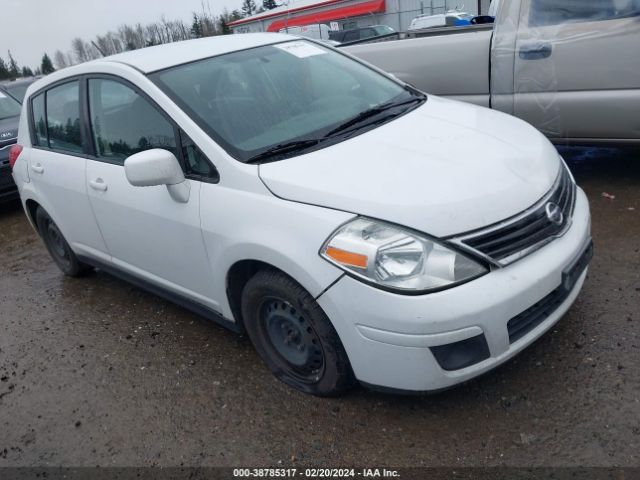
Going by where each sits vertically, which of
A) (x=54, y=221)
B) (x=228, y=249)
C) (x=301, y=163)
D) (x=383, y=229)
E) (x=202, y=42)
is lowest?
(x=54, y=221)

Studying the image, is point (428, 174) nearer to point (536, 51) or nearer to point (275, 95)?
point (275, 95)

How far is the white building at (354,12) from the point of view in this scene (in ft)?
112

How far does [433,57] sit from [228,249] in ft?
10.8

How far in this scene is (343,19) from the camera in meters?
40.9

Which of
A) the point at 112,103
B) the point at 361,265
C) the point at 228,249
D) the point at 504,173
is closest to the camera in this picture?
the point at 361,265

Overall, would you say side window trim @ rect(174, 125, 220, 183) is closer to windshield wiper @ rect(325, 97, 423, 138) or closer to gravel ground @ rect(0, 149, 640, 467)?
windshield wiper @ rect(325, 97, 423, 138)

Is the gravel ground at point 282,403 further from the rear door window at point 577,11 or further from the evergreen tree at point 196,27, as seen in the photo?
the evergreen tree at point 196,27

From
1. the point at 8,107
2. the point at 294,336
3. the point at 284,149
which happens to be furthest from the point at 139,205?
the point at 8,107

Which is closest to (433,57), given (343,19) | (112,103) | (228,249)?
(112,103)

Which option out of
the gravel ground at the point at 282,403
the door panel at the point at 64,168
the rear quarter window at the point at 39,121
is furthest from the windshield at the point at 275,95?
the rear quarter window at the point at 39,121

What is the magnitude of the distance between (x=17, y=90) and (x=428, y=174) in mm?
8903

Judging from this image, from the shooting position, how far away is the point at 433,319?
216 centimetres

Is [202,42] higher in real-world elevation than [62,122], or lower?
higher

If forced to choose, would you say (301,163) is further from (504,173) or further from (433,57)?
(433,57)
